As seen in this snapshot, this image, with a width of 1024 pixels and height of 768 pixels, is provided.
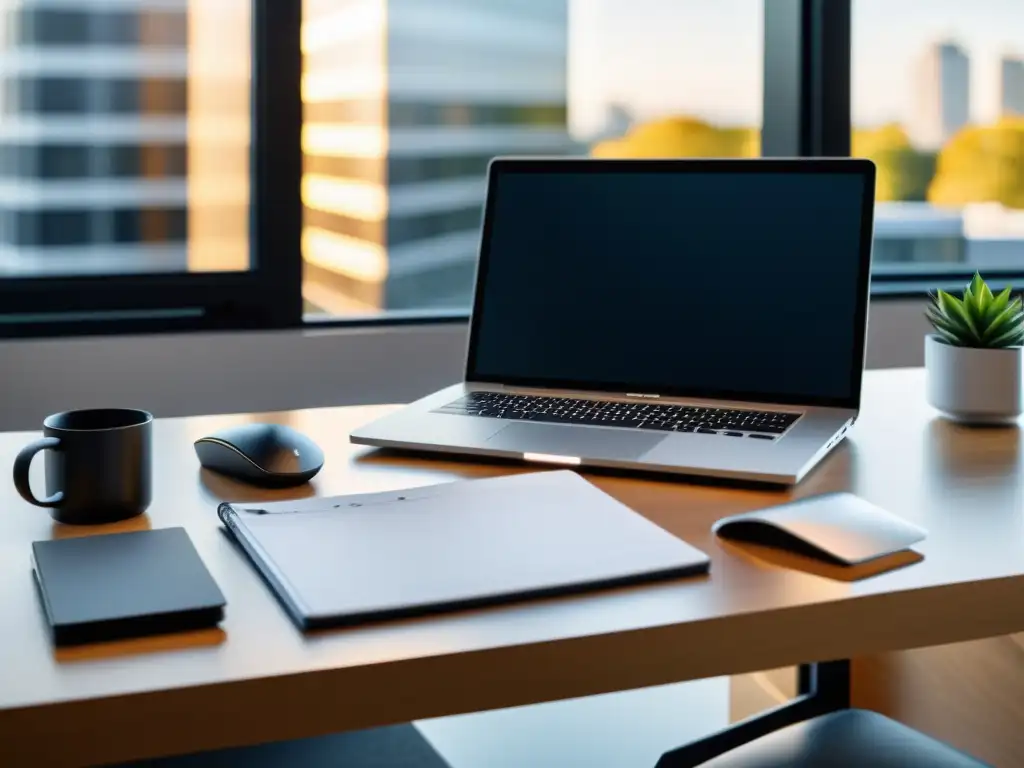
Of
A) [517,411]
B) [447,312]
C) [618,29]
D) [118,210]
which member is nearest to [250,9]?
[118,210]

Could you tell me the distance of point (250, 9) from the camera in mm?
2146

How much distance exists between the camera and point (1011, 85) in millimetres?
2811

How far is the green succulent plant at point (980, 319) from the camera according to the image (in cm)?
121

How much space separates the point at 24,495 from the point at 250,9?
1512 millimetres

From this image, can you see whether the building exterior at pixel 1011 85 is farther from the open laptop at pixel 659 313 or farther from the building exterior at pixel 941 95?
the open laptop at pixel 659 313

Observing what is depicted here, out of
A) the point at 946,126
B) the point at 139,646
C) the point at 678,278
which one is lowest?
the point at 139,646

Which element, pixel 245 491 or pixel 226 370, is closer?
pixel 245 491

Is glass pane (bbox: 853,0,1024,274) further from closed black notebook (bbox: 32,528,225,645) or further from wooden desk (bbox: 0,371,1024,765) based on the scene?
closed black notebook (bbox: 32,528,225,645)

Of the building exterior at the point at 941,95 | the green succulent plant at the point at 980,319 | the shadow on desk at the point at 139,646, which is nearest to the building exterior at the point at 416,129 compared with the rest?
the building exterior at the point at 941,95

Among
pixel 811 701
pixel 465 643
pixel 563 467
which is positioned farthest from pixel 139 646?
pixel 811 701

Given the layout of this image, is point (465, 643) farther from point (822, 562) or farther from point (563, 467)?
point (563, 467)

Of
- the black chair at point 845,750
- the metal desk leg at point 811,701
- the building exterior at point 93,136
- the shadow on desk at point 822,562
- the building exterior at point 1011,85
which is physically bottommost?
the metal desk leg at point 811,701

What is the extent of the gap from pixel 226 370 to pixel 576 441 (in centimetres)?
115

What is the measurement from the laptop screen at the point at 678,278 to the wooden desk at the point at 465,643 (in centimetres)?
27
